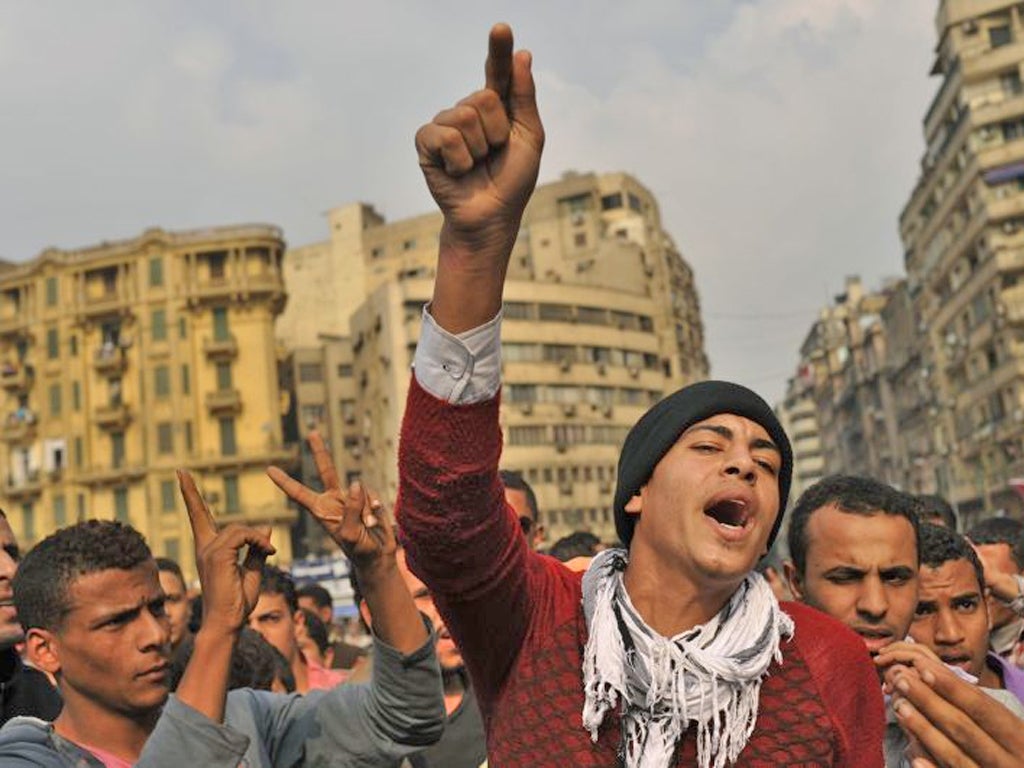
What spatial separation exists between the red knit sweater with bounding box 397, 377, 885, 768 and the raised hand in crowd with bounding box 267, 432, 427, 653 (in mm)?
662

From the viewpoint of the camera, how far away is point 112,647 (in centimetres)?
327

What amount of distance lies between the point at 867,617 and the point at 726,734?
1290 mm

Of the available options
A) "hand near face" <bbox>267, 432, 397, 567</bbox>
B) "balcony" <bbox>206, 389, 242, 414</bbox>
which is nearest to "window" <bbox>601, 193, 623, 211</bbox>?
"balcony" <bbox>206, 389, 242, 414</bbox>

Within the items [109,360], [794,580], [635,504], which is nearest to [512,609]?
[635,504]

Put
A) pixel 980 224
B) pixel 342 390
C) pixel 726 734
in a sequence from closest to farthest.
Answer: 1. pixel 726 734
2. pixel 980 224
3. pixel 342 390

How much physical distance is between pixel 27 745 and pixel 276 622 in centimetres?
348

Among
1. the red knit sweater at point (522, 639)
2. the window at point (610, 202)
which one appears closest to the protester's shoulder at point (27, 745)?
the red knit sweater at point (522, 639)

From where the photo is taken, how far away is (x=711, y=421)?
2.53 m

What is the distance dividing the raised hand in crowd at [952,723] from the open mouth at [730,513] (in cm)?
45

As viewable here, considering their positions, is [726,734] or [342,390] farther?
[342,390]

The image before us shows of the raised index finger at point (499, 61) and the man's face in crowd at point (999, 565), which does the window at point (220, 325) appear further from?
the raised index finger at point (499, 61)

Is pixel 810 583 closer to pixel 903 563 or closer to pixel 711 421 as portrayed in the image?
pixel 903 563

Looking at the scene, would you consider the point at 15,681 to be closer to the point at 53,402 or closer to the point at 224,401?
the point at 224,401

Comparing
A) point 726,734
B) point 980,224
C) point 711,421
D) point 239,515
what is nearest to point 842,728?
point 726,734
